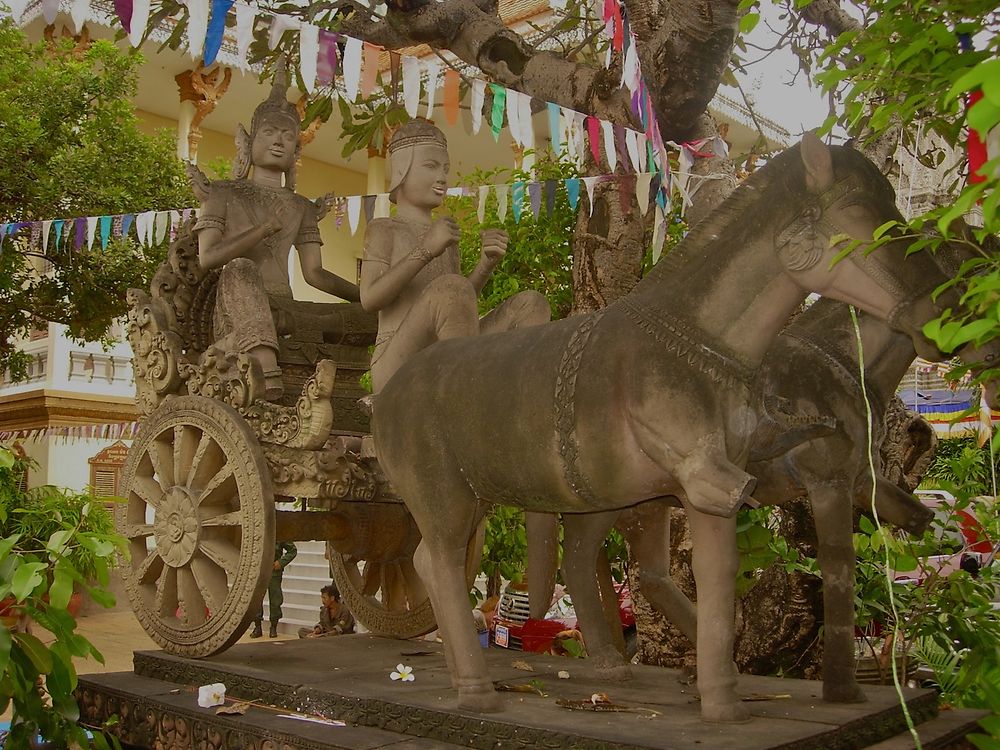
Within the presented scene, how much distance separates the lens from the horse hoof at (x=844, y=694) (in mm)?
3211

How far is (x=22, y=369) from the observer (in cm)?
1205

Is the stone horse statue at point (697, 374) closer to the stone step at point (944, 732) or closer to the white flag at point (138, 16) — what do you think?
the stone step at point (944, 732)

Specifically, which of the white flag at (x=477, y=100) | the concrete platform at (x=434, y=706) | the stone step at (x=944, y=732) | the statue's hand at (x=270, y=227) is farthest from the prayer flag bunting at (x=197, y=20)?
the stone step at (x=944, y=732)

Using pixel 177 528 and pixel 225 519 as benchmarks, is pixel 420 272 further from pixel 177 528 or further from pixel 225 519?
pixel 177 528

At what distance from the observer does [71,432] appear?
14891 millimetres

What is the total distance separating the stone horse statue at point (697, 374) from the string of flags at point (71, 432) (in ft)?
37.9

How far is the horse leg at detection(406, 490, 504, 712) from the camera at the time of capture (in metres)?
3.35

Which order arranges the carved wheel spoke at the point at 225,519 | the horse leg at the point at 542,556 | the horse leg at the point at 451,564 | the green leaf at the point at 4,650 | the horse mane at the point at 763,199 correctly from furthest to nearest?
the carved wheel spoke at the point at 225,519 → the horse leg at the point at 542,556 → the horse leg at the point at 451,564 → the green leaf at the point at 4,650 → the horse mane at the point at 763,199

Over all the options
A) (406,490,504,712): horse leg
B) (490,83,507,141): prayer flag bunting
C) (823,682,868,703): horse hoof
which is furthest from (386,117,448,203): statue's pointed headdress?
(823,682,868,703): horse hoof

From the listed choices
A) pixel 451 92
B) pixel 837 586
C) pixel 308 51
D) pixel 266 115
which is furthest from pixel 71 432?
pixel 837 586

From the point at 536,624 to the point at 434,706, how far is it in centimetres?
304

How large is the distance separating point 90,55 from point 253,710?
30.8ft

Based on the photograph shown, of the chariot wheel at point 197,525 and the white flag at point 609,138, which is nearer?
the chariot wheel at point 197,525

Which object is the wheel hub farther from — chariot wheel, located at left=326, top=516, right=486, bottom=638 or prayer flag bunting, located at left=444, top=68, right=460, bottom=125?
prayer flag bunting, located at left=444, top=68, right=460, bottom=125
